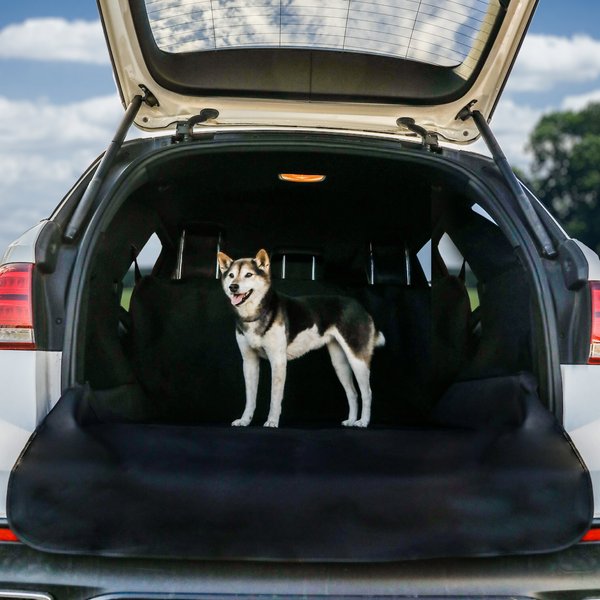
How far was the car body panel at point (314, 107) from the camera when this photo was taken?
12.9 ft

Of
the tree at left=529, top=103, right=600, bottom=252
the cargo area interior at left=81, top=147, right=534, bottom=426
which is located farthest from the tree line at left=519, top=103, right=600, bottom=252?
the cargo area interior at left=81, top=147, right=534, bottom=426

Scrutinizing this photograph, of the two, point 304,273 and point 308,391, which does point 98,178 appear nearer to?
point 304,273

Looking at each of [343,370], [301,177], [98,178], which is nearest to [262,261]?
[301,177]

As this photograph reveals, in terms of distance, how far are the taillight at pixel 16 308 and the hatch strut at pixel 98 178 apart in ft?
0.88

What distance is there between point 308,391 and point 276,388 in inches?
30.0

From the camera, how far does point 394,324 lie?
5.60 m

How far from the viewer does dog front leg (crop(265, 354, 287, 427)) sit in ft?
16.1

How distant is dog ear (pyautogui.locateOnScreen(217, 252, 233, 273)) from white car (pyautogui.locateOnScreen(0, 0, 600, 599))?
0.37 metres

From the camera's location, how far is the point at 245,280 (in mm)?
4898

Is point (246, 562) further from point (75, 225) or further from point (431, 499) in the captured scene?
point (75, 225)

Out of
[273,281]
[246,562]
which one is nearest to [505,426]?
[246,562]

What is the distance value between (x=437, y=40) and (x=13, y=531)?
2491 mm

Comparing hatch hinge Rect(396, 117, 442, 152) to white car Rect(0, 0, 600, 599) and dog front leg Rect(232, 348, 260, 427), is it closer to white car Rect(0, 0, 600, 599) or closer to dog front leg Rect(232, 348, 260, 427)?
white car Rect(0, 0, 600, 599)

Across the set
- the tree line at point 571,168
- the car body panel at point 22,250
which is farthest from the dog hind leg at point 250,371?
the tree line at point 571,168
